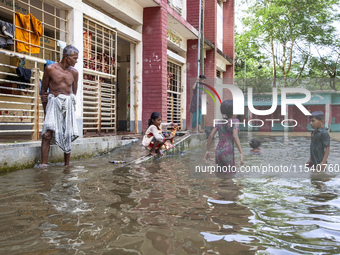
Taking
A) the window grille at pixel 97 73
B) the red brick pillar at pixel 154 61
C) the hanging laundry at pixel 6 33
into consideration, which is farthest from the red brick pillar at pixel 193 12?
the hanging laundry at pixel 6 33

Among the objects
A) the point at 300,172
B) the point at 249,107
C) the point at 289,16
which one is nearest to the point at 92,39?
the point at 249,107

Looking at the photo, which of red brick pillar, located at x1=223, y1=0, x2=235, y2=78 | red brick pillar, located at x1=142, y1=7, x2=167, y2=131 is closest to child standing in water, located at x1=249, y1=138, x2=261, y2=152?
red brick pillar, located at x1=142, y1=7, x2=167, y2=131

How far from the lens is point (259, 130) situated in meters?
5.57

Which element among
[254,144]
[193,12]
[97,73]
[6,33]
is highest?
[193,12]

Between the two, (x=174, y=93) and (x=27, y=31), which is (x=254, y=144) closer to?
(x=27, y=31)

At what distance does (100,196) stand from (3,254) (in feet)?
5.16

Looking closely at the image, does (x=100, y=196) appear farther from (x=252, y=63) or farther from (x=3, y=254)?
(x=252, y=63)

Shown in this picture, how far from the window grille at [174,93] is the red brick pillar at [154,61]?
278cm

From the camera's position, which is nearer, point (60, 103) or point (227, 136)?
point (227, 136)

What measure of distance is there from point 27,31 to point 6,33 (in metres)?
0.71

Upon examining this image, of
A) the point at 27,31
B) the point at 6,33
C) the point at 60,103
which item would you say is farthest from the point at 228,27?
the point at 60,103

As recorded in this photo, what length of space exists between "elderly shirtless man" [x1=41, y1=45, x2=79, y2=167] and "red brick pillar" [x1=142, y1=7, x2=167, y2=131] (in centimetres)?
631

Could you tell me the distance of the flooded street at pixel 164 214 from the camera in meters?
2.26

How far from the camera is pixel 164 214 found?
2.98 meters
